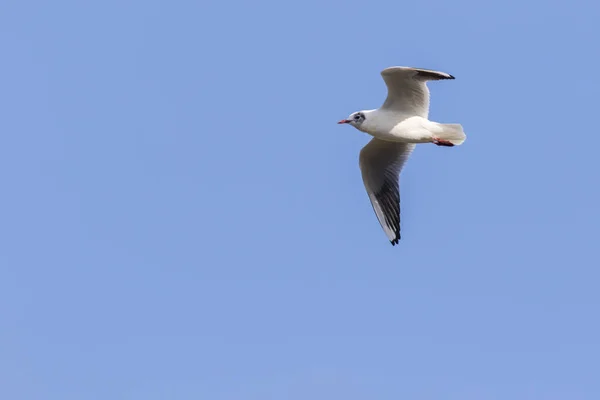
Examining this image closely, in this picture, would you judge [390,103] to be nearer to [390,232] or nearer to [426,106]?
[426,106]

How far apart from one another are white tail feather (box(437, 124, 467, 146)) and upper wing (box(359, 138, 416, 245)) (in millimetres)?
1402

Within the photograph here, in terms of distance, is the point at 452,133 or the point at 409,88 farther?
the point at 452,133

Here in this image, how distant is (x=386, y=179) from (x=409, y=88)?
218 centimetres

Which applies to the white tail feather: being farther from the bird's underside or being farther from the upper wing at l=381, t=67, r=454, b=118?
the bird's underside

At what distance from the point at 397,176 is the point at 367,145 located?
30.8 inches

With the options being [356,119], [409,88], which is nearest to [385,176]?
[356,119]

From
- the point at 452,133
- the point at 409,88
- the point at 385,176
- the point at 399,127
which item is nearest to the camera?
the point at 409,88

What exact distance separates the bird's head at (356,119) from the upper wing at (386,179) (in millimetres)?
1040

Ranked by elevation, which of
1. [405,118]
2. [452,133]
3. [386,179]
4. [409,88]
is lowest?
[386,179]

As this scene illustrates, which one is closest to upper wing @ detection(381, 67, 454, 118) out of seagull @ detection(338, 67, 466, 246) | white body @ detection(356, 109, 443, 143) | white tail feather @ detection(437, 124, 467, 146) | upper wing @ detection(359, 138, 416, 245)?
seagull @ detection(338, 67, 466, 246)

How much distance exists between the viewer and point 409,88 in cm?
1552

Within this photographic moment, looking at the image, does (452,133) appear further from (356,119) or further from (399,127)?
(356,119)

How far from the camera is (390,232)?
1742cm

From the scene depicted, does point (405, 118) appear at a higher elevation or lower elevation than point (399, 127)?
higher
